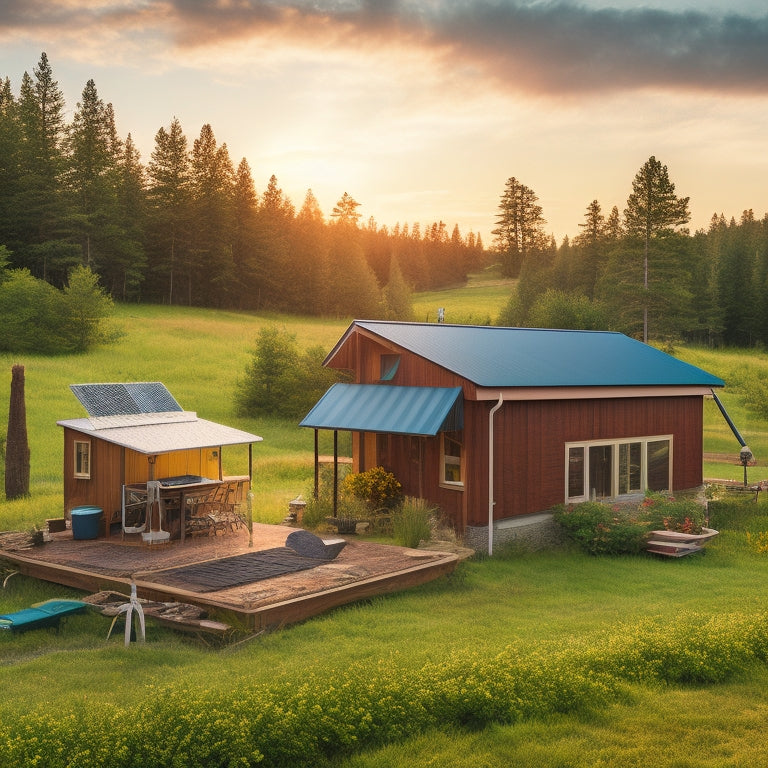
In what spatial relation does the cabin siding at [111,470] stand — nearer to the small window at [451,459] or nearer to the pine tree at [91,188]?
the small window at [451,459]

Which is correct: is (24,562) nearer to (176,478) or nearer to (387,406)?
(176,478)

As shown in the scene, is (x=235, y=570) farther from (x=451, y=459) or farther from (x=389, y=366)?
(x=389, y=366)

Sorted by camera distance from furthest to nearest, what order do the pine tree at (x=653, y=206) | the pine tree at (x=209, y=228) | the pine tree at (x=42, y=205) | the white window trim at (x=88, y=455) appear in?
the pine tree at (x=209, y=228) < the pine tree at (x=42, y=205) < the pine tree at (x=653, y=206) < the white window trim at (x=88, y=455)

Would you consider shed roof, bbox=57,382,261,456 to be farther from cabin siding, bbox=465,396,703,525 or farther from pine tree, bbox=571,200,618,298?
pine tree, bbox=571,200,618,298

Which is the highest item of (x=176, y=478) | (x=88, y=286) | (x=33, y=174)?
(x=33, y=174)

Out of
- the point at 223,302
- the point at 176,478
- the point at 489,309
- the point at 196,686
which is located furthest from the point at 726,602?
the point at 489,309

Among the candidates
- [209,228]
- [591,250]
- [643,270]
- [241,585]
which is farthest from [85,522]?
[591,250]

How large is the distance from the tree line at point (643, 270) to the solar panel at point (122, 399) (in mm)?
33081

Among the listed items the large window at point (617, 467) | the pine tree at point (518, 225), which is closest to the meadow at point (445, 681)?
the large window at point (617, 467)

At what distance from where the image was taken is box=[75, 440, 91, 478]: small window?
52.5ft

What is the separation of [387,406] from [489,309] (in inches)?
2923

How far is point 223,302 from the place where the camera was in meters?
71.8

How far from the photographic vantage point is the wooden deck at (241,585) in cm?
1109

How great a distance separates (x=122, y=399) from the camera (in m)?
17.1
